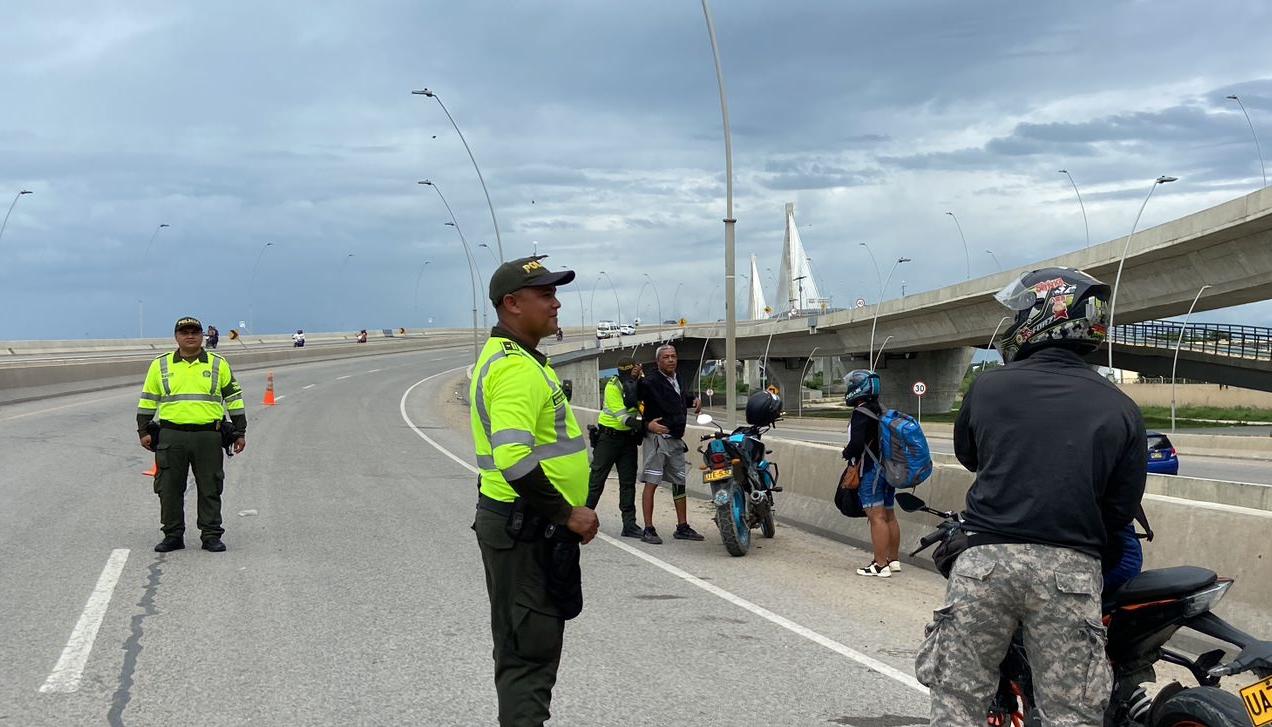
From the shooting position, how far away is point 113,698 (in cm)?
568

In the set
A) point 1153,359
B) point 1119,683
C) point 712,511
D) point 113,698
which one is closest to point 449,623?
point 113,698

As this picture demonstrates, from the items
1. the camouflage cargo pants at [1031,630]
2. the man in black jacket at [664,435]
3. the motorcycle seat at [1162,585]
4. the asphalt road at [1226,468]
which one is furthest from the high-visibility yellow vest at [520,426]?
the asphalt road at [1226,468]

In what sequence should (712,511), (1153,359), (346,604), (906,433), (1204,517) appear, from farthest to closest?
(1153,359) → (712,511) → (906,433) → (346,604) → (1204,517)

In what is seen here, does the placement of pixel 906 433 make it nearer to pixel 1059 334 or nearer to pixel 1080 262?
pixel 1059 334

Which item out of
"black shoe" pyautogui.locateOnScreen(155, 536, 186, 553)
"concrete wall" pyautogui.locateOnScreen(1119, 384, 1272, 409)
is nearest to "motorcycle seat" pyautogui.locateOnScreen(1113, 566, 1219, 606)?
"black shoe" pyautogui.locateOnScreen(155, 536, 186, 553)

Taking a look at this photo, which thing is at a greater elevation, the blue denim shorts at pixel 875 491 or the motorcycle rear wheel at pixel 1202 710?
the motorcycle rear wheel at pixel 1202 710

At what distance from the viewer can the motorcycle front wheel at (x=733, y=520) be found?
398 inches

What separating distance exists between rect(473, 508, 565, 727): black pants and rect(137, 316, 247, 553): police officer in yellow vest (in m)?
6.41

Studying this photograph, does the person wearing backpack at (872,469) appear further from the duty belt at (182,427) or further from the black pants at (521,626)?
the duty belt at (182,427)

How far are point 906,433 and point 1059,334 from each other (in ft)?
16.1

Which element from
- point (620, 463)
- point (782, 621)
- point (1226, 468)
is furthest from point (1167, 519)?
point (1226, 468)

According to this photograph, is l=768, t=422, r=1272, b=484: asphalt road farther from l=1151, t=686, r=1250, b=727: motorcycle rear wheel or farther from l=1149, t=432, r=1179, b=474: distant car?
l=1151, t=686, r=1250, b=727: motorcycle rear wheel

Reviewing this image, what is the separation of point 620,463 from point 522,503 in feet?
24.8

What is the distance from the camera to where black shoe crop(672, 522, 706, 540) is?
1138 cm
